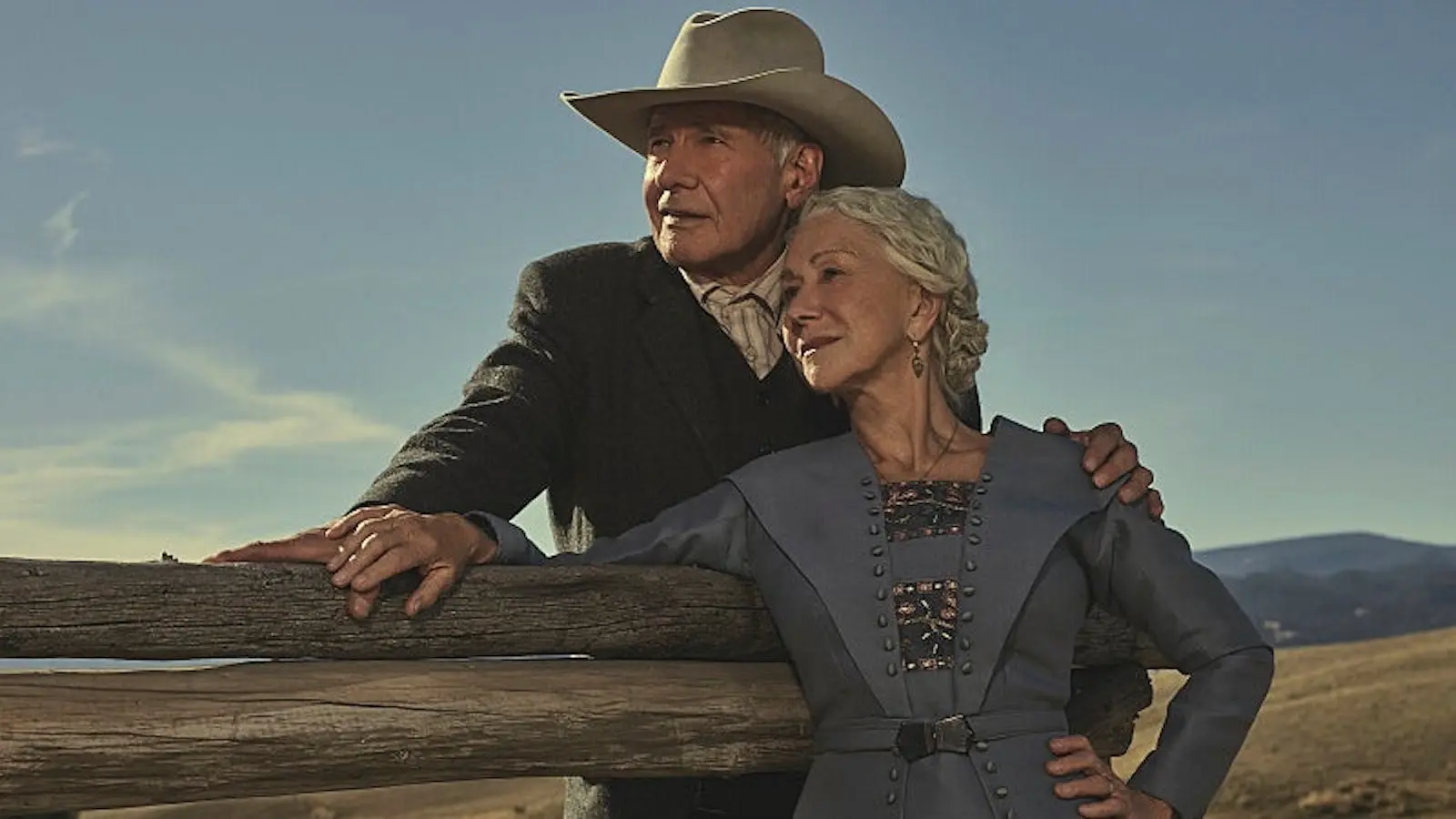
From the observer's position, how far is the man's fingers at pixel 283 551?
3084 millimetres

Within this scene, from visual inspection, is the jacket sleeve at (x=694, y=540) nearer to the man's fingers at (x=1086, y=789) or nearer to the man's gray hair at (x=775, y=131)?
the man's fingers at (x=1086, y=789)

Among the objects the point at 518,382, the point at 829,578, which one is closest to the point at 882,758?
the point at 829,578

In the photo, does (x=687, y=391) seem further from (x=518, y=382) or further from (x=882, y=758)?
(x=882, y=758)

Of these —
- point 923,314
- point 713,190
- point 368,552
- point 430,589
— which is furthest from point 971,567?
point 713,190

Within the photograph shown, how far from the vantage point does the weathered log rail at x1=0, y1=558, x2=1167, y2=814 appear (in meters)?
2.88

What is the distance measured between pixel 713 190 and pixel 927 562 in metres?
1.18

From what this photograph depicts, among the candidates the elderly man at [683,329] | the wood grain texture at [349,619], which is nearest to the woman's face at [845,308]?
the wood grain texture at [349,619]

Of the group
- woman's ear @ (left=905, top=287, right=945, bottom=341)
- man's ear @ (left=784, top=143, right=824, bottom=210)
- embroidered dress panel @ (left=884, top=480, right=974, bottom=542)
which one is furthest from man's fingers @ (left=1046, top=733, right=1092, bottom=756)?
man's ear @ (left=784, top=143, right=824, bottom=210)

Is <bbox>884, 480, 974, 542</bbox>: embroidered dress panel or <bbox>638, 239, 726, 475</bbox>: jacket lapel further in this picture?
<bbox>638, 239, 726, 475</bbox>: jacket lapel

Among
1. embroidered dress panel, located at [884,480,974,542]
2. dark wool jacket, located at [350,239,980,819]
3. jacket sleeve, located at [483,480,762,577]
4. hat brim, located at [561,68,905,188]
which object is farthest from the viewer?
hat brim, located at [561,68,905,188]

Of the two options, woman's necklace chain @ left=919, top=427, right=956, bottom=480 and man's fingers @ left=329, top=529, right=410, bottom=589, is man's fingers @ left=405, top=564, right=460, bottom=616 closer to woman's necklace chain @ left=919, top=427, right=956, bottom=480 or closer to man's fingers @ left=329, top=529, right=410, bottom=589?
man's fingers @ left=329, top=529, right=410, bottom=589

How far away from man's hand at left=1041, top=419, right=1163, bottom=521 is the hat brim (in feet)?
3.57

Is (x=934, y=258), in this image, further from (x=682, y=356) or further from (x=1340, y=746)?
(x=1340, y=746)

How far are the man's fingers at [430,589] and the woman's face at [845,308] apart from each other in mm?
783
